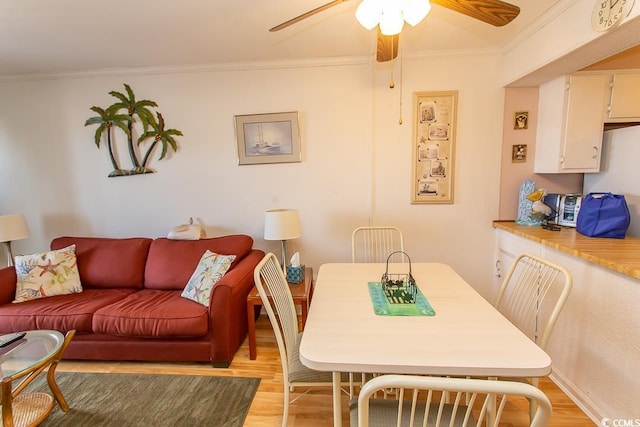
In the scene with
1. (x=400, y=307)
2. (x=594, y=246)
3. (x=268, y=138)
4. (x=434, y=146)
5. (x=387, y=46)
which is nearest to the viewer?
(x=400, y=307)

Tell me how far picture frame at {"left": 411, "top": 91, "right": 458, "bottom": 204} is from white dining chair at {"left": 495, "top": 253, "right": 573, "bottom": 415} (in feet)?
3.50

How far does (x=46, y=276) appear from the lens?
2.38 meters

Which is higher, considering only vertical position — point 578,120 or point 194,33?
point 194,33

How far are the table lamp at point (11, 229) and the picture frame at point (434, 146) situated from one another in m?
3.67

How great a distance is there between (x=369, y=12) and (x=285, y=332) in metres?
1.53

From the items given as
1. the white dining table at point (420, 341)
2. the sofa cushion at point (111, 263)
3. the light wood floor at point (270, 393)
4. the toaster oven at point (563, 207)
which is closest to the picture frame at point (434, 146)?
the toaster oven at point (563, 207)

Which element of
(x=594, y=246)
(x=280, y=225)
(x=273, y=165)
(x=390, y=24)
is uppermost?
(x=390, y=24)

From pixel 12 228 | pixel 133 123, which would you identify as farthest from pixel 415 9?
pixel 12 228

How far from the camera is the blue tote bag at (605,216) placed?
192cm

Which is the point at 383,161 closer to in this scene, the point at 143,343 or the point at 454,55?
the point at 454,55

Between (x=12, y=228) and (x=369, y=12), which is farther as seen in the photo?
(x=12, y=228)

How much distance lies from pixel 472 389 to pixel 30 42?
342 cm

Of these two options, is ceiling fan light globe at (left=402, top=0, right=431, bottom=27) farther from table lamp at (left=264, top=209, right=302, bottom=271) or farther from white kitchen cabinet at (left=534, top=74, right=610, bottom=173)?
white kitchen cabinet at (left=534, top=74, right=610, bottom=173)

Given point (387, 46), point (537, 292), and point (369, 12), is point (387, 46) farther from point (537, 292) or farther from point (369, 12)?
point (537, 292)
